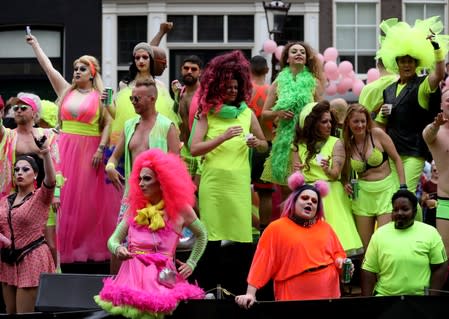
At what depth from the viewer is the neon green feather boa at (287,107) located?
8742 mm

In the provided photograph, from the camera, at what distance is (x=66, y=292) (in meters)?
6.83

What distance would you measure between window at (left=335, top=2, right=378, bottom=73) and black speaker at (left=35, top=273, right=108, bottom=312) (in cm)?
1446

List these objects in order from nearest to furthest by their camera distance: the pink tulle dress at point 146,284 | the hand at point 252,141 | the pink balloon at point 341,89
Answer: the pink tulle dress at point 146,284 → the hand at point 252,141 → the pink balloon at point 341,89

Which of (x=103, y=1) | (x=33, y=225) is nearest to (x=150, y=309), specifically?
(x=33, y=225)

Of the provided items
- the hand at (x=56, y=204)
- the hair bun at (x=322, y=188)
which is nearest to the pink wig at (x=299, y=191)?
the hair bun at (x=322, y=188)

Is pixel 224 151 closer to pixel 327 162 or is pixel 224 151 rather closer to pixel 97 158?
pixel 327 162

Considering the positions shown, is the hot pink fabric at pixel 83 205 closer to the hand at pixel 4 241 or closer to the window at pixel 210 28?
the hand at pixel 4 241

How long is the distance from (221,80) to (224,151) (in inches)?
23.5

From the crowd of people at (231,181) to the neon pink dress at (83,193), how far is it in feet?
0.04

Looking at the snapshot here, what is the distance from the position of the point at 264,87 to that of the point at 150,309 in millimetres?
4210

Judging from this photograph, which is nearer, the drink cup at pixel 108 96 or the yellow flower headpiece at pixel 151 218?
the yellow flower headpiece at pixel 151 218

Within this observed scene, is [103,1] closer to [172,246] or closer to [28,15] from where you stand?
[28,15]

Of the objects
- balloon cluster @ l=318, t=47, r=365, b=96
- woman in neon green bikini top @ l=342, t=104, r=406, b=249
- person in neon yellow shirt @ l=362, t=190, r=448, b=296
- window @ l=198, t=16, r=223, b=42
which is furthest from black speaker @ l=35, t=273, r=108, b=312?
window @ l=198, t=16, r=223, b=42

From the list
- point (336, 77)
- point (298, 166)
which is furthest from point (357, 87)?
point (298, 166)
